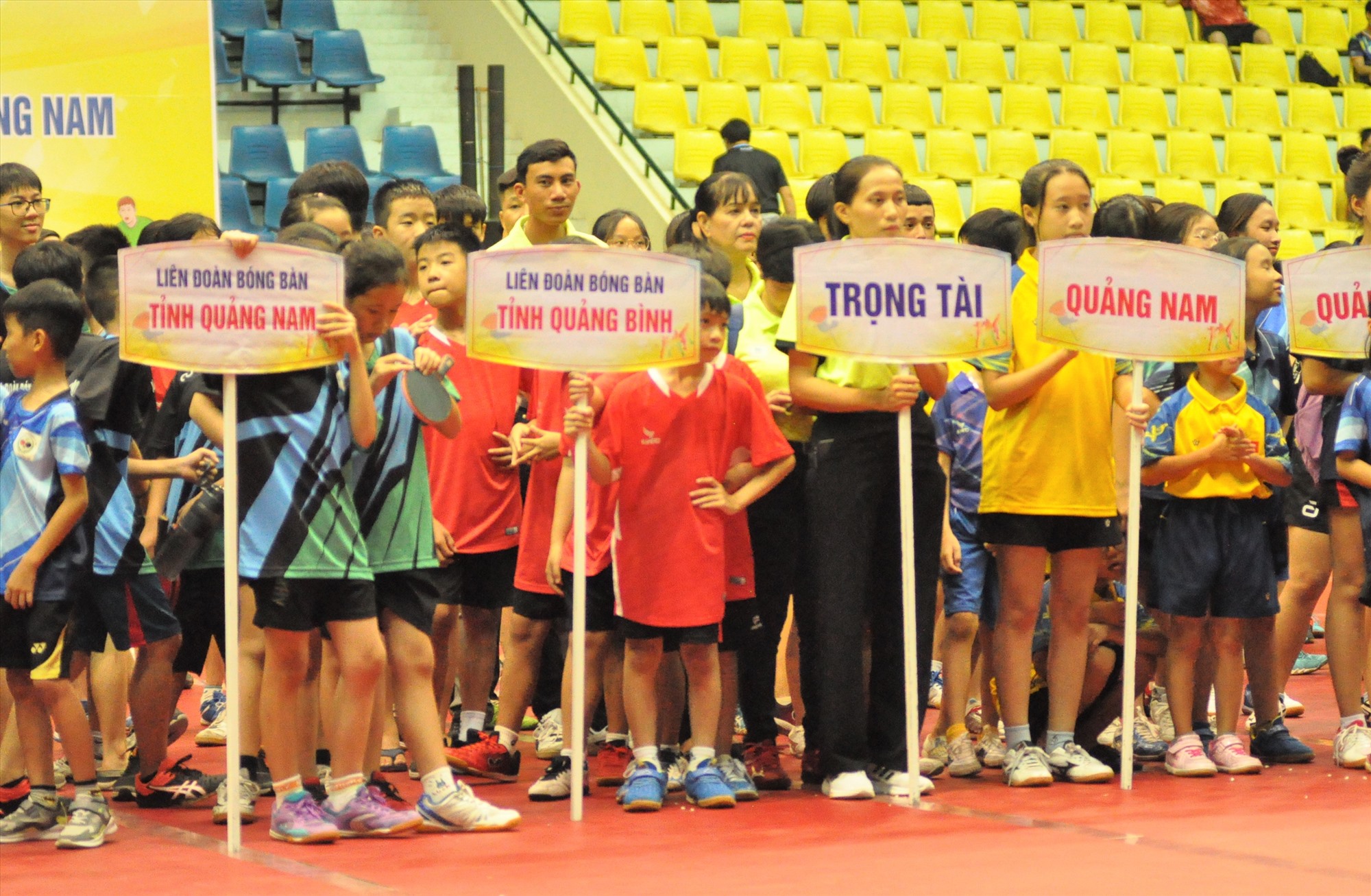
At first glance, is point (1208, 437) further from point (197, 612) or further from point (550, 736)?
point (197, 612)

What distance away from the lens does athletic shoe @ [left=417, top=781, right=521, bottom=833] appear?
438 cm

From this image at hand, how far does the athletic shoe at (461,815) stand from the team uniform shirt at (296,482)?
23.8 inches

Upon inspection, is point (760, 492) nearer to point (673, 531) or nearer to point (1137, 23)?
point (673, 531)

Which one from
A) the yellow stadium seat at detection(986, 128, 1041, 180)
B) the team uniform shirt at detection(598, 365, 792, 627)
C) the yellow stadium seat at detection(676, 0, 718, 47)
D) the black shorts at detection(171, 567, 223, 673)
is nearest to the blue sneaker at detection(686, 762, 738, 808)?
the team uniform shirt at detection(598, 365, 792, 627)

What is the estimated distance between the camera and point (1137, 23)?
14203 millimetres

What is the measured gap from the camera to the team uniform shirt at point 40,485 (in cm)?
435

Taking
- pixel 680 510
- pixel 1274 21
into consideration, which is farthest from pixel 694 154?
pixel 680 510

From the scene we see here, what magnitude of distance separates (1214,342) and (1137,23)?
1007 centimetres

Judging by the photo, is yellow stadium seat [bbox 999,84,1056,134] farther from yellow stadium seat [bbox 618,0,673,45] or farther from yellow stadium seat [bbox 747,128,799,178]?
yellow stadium seat [bbox 618,0,673,45]

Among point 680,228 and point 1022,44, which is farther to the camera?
point 1022,44

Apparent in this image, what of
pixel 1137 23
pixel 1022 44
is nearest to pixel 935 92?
pixel 1022 44

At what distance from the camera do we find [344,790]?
4.32 metres

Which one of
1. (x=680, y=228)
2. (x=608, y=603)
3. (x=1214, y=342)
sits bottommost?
(x=608, y=603)

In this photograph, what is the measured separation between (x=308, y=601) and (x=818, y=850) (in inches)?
53.3
